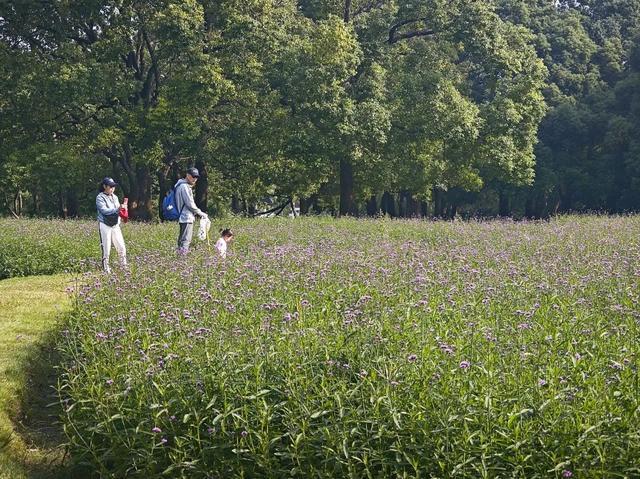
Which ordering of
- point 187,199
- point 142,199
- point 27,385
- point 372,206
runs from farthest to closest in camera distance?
1. point 372,206
2. point 142,199
3. point 187,199
4. point 27,385

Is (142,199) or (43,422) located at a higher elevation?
(142,199)

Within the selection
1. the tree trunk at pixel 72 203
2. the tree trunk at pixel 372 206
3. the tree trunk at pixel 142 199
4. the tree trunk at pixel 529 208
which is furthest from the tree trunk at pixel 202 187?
the tree trunk at pixel 529 208

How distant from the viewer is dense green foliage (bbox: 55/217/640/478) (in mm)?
5199

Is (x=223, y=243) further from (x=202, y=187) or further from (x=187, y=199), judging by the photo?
(x=202, y=187)

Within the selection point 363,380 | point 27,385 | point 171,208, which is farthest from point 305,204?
point 363,380

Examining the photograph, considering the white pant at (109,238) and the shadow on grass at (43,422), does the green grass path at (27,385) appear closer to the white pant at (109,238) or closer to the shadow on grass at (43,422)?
the shadow on grass at (43,422)

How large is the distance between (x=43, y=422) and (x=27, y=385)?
2.56 ft

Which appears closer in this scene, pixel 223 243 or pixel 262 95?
pixel 223 243

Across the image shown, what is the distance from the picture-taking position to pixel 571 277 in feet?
31.1

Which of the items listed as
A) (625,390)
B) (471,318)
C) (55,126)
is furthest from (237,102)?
(625,390)

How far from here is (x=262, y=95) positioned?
32.8 m

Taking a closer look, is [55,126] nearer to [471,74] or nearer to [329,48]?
[329,48]

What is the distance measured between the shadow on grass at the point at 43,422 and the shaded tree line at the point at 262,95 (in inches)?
842

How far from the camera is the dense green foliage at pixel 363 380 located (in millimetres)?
5199
